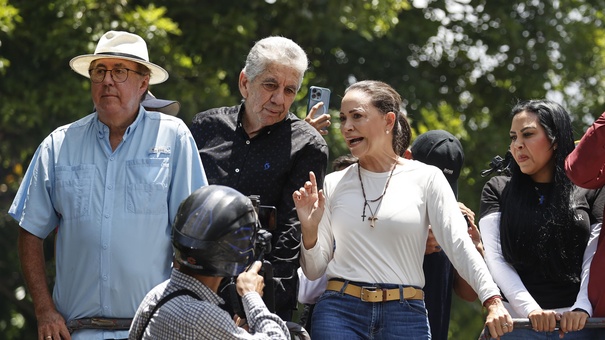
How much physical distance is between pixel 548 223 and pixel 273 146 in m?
1.44

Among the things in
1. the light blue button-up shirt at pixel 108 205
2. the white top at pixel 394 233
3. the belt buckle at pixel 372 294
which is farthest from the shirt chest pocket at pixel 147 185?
the belt buckle at pixel 372 294

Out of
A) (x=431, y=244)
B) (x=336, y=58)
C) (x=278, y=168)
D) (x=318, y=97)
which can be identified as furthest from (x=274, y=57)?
(x=336, y=58)

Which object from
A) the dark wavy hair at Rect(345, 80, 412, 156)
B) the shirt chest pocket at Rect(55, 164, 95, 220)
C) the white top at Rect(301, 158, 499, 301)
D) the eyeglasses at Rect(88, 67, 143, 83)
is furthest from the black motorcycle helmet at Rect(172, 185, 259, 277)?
the dark wavy hair at Rect(345, 80, 412, 156)

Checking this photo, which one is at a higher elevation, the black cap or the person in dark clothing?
the black cap

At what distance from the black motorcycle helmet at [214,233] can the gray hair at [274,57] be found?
5.16 ft

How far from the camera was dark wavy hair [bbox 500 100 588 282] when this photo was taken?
599 cm

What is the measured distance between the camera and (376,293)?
567 cm

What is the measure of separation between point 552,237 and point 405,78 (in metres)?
9.83

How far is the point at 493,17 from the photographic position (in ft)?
54.7

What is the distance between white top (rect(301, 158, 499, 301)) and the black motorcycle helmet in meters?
1.19

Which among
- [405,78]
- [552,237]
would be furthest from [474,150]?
[552,237]

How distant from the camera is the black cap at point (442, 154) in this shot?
6.66m

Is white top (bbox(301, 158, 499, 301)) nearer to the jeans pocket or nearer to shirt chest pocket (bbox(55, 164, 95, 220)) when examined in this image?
the jeans pocket

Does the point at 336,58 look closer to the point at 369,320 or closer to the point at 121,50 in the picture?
the point at 121,50
